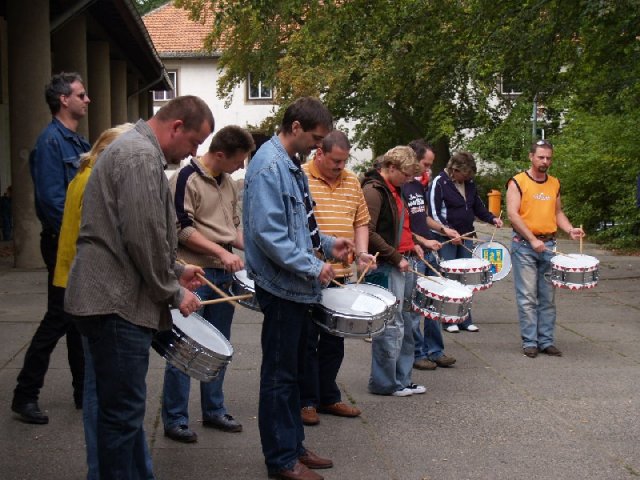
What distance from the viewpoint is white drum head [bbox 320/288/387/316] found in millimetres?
5703

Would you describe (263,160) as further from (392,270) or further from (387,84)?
(387,84)

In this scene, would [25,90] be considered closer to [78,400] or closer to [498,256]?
[498,256]

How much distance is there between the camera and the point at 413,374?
8.30 meters

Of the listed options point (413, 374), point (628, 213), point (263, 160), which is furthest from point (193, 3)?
point (263, 160)

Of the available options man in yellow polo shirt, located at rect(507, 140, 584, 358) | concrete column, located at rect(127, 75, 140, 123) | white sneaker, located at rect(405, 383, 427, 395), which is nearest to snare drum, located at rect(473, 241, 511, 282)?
man in yellow polo shirt, located at rect(507, 140, 584, 358)

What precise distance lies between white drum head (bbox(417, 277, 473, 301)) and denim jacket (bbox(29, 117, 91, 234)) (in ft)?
9.02

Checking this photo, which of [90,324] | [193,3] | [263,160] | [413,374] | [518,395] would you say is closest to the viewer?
[90,324]

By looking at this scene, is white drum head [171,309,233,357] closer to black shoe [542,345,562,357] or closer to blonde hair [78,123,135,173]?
blonde hair [78,123,135,173]

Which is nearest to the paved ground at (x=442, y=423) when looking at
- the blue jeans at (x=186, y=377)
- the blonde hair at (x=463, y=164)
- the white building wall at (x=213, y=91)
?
the blue jeans at (x=186, y=377)

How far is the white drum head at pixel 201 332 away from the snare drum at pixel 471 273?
4003 millimetres

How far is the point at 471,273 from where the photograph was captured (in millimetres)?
8758

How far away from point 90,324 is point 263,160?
1443 millimetres

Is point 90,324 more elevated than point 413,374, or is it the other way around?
point 90,324

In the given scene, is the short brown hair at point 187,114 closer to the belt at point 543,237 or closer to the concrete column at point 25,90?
the belt at point 543,237
